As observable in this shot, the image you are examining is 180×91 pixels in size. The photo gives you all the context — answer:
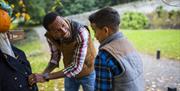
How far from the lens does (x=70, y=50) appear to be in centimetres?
385

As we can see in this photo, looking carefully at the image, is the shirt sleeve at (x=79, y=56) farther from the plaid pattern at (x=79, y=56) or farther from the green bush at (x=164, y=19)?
the green bush at (x=164, y=19)

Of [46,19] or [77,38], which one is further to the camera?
[77,38]

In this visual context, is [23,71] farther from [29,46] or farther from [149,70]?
[29,46]

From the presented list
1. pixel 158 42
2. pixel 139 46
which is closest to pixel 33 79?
pixel 139 46

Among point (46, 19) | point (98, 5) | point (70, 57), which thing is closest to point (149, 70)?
point (70, 57)

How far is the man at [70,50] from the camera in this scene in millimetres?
3424

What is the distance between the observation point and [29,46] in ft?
45.3

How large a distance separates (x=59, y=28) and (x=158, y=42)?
1083cm

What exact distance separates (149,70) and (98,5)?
11.5m

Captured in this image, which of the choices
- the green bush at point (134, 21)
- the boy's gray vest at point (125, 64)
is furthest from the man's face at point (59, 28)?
the green bush at point (134, 21)

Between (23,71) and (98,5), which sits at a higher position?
(23,71)

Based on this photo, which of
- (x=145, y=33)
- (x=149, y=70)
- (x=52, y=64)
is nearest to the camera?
(x=52, y=64)

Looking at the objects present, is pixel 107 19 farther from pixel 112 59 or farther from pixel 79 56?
pixel 79 56

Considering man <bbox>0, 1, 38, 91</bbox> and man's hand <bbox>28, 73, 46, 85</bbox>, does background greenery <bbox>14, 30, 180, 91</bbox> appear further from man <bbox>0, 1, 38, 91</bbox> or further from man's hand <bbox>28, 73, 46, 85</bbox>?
man <bbox>0, 1, 38, 91</bbox>
